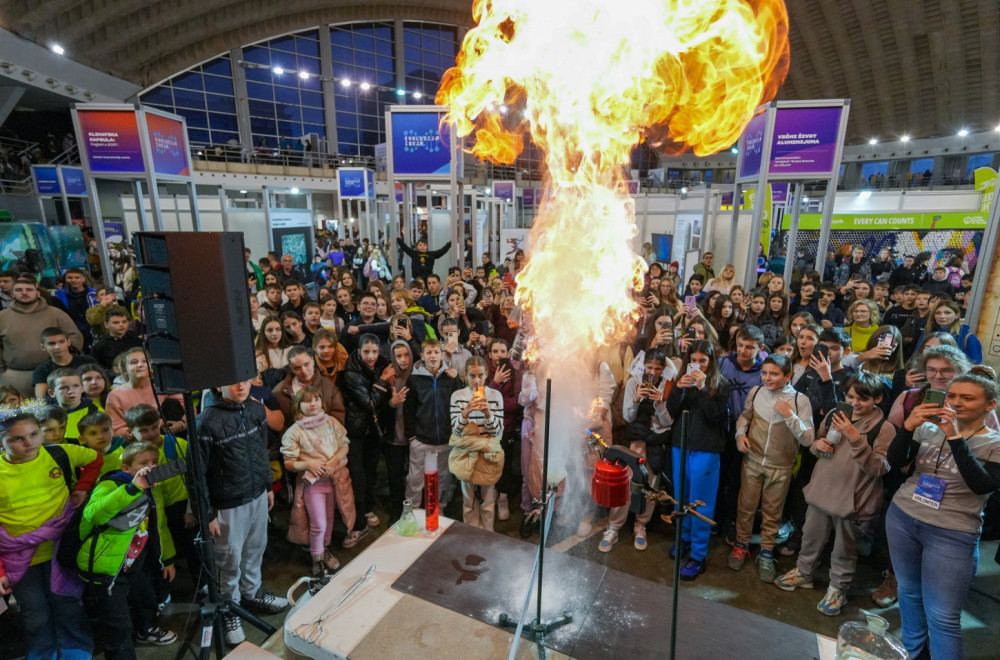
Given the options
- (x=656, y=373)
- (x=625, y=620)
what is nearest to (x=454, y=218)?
(x=656, y=373)

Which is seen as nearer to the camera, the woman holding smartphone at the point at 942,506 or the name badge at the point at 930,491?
the woman holding smartphone at the point at 942,506

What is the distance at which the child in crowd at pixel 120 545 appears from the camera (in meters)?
3.21

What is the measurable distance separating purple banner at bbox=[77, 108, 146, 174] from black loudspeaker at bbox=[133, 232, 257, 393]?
21.3 feet

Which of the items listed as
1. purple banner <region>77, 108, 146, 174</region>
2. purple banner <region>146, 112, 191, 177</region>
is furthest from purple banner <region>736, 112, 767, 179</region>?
purple banner <region>77, 108, 146, 174</region>

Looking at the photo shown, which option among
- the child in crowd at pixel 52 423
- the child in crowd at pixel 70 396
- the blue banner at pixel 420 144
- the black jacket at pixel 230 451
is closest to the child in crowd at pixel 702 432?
the black jacket at pixel 230 451

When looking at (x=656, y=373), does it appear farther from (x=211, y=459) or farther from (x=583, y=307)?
(x=211, y=459)

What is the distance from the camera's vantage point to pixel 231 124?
25.6m

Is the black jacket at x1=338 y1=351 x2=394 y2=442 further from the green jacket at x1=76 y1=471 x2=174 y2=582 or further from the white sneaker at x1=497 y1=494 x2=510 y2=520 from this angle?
the green jacket at x1=76 y1=471 x2=174 y2=582

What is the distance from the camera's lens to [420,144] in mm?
8844

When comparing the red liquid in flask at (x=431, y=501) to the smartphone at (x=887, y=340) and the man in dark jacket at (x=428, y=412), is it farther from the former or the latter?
the smartphone at (x=887, y=340)

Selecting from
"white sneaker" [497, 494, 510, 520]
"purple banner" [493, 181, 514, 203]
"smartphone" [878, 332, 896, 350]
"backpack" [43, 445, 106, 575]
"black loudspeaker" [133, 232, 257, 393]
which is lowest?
"white sneaker" [497, 494, 510, 520]

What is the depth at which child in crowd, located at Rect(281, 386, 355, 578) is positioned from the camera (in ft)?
14.6

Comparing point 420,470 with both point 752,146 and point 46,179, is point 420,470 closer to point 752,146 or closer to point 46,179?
point 752,146

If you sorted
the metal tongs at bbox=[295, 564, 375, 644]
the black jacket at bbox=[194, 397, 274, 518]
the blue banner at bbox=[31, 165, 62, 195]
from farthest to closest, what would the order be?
the blue banner at bbox=[31, 165, 62, 195] → the black jacket at bbox=[194, 397, 274, 518] → the metal tongs at bbox=[295, 564, 375, 644]
